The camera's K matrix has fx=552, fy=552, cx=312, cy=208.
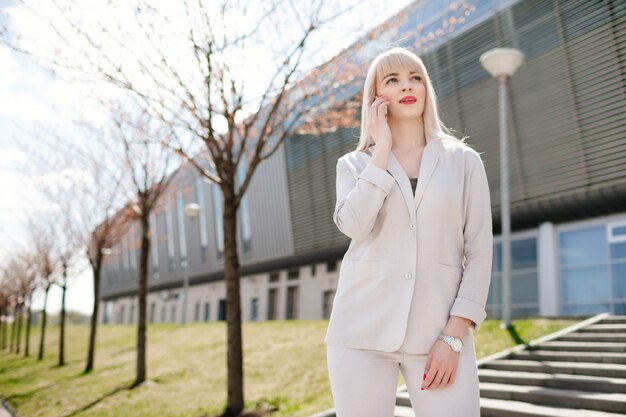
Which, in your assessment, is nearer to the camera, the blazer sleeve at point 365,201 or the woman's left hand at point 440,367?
the woman's left hand at point 440,367

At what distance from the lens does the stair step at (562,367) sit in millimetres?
6906

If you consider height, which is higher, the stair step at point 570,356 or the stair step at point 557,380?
the stair step at point 570,356

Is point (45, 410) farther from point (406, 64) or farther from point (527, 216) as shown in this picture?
point (527, 216)

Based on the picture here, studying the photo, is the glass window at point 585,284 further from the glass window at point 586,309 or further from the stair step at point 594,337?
the stair step at point 594,337

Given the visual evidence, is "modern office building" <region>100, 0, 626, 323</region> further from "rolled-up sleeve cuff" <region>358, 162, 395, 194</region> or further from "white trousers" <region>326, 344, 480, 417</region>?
"white trousers" <region>326, 344, 480, 417</region>

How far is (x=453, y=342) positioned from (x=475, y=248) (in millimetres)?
357

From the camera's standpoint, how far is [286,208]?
28328 millimetres

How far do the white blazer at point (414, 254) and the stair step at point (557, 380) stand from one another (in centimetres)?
545

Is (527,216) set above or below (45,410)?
above

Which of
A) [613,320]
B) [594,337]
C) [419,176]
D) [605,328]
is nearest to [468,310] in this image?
[419,176]

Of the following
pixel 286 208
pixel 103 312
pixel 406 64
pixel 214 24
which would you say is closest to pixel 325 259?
pixel 286 208

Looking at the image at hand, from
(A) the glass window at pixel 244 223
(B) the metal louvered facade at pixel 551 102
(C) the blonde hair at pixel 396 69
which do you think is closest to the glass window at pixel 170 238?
(A) the glass window at pixel 244 223

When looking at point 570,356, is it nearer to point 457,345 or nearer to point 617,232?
point 457,345

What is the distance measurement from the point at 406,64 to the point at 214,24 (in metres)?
5.74
